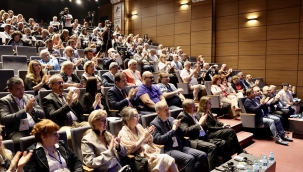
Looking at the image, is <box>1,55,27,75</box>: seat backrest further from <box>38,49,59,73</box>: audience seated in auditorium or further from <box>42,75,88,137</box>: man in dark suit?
<box>42,75,88,137</box>: man in dark suit

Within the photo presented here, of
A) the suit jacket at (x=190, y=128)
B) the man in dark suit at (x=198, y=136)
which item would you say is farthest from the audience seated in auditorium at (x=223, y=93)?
the suit jacket at (x=190, y=128)

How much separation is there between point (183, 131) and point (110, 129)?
824mm

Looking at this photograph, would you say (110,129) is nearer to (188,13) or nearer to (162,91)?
→ (162,91)

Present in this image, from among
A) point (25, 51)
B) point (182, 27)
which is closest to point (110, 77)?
point (25, 51)

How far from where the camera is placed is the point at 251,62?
6918 mm

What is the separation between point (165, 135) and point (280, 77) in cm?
507

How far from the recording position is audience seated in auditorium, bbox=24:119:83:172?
159 centimetres

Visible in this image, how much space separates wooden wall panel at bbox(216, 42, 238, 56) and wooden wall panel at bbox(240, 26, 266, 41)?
0.28 metres

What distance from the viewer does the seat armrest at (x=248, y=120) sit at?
4.00 metres

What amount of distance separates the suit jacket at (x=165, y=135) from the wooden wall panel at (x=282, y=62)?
189 inches

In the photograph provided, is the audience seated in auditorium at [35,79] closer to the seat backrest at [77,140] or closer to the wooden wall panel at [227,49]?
the seat backrest at [77,140]

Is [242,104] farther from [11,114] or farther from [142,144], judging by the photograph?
[11,114]

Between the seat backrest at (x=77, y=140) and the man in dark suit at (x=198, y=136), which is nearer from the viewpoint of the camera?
the seat backrest at (x=77, y=140)

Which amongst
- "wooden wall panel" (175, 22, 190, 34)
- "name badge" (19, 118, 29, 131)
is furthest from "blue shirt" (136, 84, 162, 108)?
"wooden wall panel" (175, 22, 190, 34)
